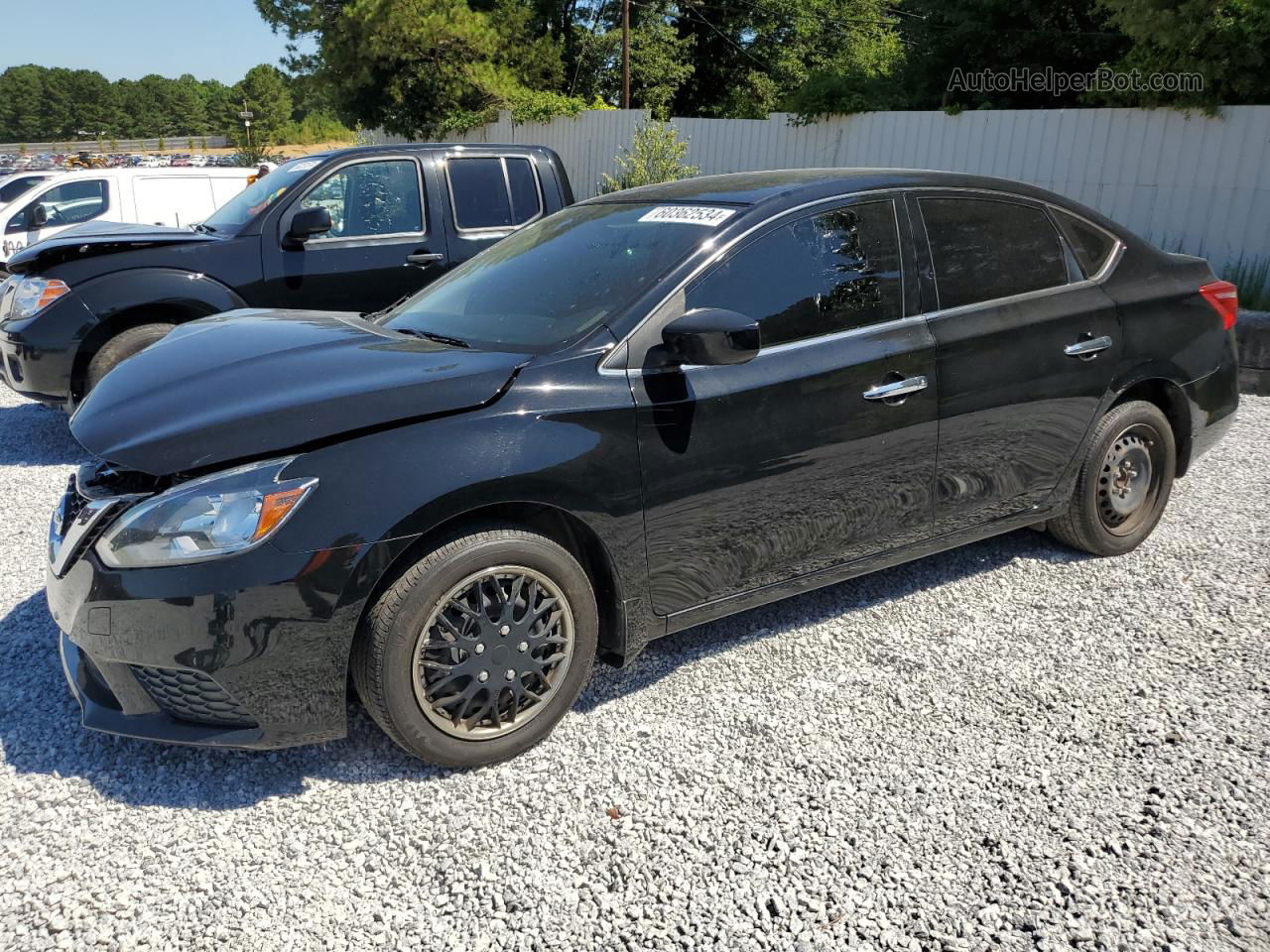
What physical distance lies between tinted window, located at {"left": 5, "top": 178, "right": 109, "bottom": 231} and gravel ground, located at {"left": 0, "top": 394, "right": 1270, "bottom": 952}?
36.3 ft

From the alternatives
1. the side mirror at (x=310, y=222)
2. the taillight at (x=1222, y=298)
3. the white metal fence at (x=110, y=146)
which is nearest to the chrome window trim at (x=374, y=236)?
the side mirror at (x=310, y=222)

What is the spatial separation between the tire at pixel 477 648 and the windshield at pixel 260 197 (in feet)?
15.8

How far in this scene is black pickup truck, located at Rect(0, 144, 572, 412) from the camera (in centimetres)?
627

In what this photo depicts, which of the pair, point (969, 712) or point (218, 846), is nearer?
point (218, 846)

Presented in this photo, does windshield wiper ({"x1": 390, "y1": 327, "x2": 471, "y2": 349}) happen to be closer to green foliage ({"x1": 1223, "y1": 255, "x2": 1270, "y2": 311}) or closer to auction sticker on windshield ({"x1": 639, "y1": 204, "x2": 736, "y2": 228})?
auction sticker on windshield ({"x1": 639, "y1": 204, "x2": 736, "y2": 228})

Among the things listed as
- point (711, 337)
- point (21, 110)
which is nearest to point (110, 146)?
point (21, 110)

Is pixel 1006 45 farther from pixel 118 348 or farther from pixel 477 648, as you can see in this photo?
pixel 477 648

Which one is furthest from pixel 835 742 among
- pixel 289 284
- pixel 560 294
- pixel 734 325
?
pixel 289 284

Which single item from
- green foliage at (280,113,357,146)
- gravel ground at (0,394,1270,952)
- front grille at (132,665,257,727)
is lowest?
→ gravel ground at (0,394,1270,952)

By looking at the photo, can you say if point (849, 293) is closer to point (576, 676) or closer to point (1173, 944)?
point (576, 676)

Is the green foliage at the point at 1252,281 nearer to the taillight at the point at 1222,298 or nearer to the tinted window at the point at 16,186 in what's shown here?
the taillight at the point at 1222,298

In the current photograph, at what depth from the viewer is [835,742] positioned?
3.21 m

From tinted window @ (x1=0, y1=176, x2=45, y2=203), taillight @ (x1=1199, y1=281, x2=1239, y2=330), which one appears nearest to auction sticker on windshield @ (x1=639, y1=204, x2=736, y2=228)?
taillight @ (x1=1199, y1=281, x2=1239, y2=330)

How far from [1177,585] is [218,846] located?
390 cm
